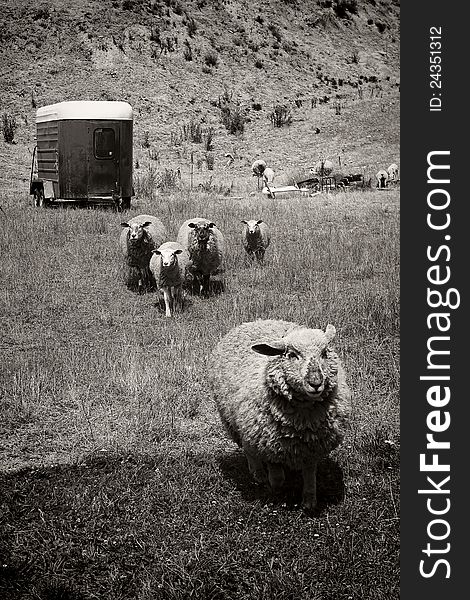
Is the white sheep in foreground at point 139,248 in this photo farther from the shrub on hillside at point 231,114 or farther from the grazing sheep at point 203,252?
the shrub on hillside at point 231,114

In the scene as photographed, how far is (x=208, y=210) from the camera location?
547 inches

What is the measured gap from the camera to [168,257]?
8.80 m

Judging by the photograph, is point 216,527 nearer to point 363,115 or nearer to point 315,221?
point 315,221

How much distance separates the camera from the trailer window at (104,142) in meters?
15.0

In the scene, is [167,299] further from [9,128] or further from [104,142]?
[9,128]

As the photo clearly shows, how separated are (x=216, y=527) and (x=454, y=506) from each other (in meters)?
1.59

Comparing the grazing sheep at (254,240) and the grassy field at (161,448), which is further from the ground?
the grazing sheep at (254,240)

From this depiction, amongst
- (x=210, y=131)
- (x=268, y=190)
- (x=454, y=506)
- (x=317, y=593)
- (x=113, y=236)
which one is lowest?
(x=317, y=593)

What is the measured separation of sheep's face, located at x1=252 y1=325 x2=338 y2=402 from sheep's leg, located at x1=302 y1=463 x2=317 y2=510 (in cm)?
48

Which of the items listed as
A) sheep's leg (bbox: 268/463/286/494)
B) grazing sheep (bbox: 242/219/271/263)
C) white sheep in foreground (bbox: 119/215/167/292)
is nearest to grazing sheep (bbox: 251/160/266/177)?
grazing sheep (bbox: 242/219/271/263)

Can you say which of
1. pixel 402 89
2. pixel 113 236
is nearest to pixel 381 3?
pixel 113 236

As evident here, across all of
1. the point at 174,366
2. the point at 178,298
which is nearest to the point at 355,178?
the point at 178,298

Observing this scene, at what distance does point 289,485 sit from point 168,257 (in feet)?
15.4

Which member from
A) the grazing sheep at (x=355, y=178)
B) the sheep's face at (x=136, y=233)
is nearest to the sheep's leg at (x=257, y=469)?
the sheep's face at (x=136, y=233)
